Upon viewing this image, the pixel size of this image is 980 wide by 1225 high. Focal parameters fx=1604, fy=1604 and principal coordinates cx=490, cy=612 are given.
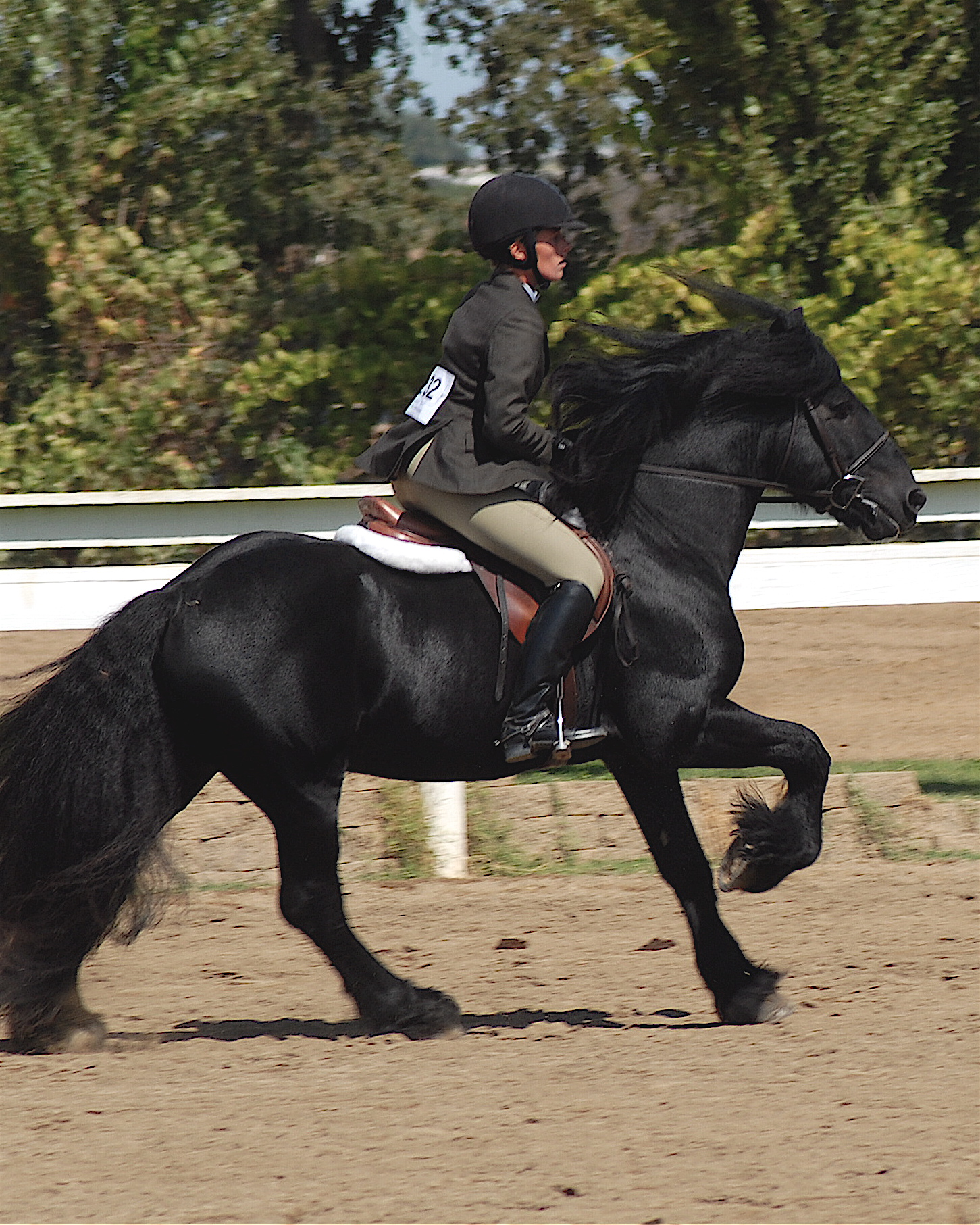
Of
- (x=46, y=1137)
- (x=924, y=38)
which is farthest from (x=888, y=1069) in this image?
(x=924, y=38)

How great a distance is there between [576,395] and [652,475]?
342mm

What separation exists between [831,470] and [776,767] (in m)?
0.95

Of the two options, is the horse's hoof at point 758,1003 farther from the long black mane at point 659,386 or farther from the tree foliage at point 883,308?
the tree foliage at point 883,308

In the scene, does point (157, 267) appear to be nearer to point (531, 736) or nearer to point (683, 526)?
point (683, 526)

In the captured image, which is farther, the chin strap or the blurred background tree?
the blurred background tree

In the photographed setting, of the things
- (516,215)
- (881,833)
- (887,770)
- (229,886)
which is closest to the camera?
(516,215)

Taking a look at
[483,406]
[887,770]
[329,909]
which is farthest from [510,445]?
[887,770]

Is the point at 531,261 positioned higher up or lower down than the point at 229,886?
higher up

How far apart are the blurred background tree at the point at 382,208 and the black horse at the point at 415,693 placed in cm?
535

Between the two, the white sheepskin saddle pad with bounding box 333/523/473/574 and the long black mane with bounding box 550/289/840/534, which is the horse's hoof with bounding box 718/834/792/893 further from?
the white sheepskin saddle pad with bounding box 333/523/473/574

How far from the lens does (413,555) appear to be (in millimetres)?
4562

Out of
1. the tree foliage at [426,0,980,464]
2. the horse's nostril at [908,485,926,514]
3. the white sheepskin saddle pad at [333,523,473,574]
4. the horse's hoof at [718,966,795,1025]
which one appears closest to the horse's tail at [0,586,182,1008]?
the white sheepskin saddle pad at [333,523,473,574]

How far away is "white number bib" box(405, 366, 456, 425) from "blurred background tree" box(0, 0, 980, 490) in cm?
554

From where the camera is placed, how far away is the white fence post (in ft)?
20.9
